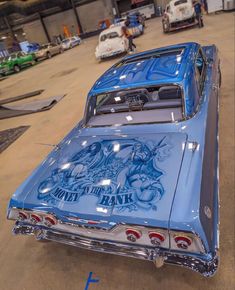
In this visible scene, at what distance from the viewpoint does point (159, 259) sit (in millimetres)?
1624

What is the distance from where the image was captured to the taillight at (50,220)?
1970 millimetres

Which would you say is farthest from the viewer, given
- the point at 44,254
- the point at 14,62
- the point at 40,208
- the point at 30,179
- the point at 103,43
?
the point at 14,62

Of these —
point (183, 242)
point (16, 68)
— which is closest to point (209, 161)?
point (183, 242)

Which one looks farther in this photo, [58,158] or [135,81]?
[135,81]

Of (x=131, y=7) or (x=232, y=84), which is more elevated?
(x=131, y=7)

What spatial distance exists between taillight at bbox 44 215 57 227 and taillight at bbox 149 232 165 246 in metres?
0.84

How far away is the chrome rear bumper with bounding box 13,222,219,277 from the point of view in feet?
5.07

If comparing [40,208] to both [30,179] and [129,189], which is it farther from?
[129,189]

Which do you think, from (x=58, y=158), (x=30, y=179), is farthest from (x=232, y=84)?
(x=30, y=179)

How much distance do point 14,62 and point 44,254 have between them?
17049mm

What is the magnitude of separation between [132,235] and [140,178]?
1.40 ft

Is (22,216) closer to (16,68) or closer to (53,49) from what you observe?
(16,68)

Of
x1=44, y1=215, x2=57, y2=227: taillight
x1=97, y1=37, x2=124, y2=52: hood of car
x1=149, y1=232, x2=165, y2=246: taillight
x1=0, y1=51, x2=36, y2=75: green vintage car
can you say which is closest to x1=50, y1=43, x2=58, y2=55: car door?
x1=0, y1=51, x2=36, y2=75: green vintage car

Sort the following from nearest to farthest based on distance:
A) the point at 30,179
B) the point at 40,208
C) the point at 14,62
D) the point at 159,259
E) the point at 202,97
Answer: the point at 159,259 < the point at 40,208 < the point at 30,179 < the point at 202,97 < the point at 14,62
